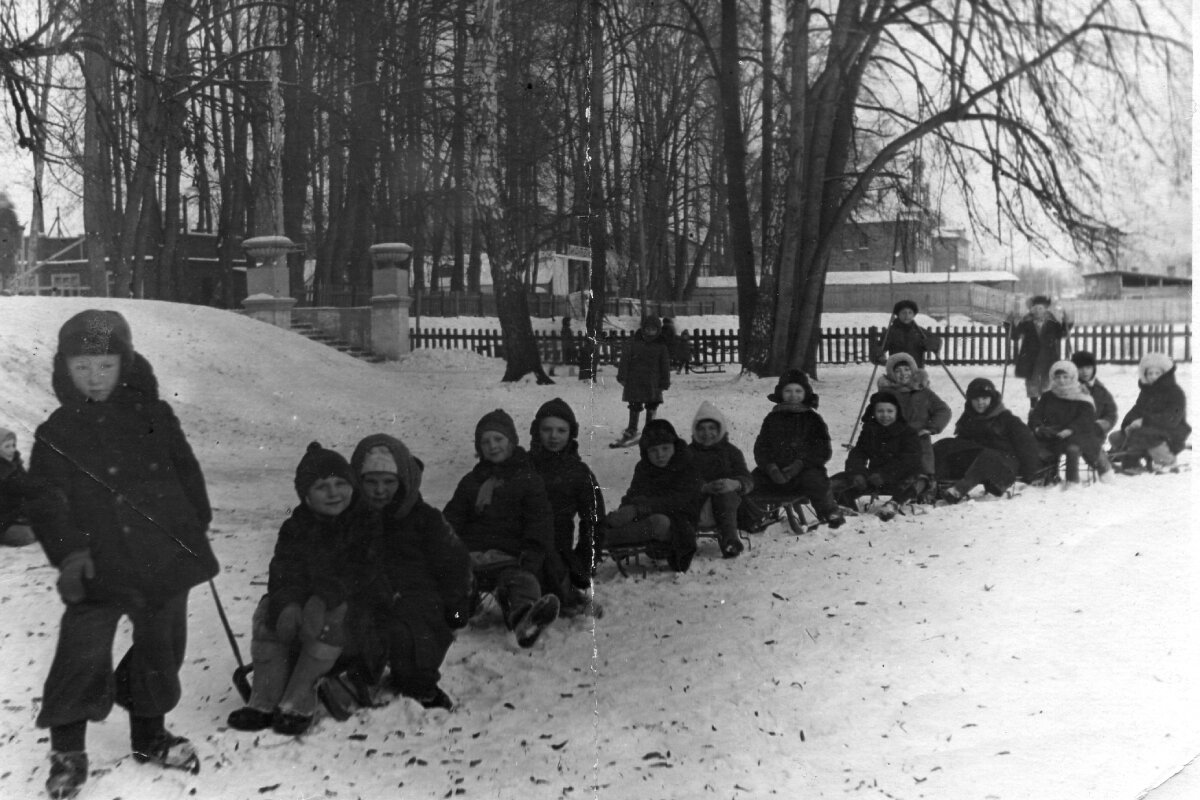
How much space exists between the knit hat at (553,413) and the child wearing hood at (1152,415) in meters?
1.71

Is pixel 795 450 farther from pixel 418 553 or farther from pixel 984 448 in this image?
pixel 418 553

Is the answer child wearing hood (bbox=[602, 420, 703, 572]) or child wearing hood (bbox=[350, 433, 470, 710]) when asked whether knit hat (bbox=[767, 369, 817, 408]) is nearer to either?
child wearing hood (bbox=[602, 420, 703, 572])

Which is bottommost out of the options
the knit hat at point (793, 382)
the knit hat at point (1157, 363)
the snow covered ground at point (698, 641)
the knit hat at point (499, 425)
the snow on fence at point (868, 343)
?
the snow covered ground at point (698, 641)

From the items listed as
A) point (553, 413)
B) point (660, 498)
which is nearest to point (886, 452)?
point (660, 498)

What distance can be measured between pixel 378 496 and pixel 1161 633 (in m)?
2.25

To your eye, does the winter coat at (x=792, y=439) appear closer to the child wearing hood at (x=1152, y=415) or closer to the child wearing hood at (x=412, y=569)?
the child wearing hood at (x=412, y=569)

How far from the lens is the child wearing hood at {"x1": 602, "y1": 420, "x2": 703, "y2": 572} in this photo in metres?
2.19

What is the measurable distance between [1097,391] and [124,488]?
2.34 meters

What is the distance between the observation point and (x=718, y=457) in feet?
7.54

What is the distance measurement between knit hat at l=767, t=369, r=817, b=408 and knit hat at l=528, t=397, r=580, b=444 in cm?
46

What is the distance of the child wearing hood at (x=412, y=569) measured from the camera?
197 cm

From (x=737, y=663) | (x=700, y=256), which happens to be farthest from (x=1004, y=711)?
(x=700, y=256)

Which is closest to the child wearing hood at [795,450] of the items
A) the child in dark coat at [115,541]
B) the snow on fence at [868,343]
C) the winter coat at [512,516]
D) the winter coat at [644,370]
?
the snow on fence at [868,343]

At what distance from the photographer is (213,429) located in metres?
1.75
